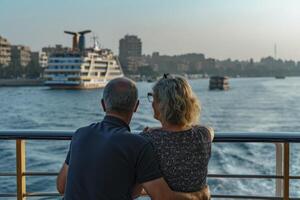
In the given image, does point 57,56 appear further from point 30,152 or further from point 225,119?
point 30,152

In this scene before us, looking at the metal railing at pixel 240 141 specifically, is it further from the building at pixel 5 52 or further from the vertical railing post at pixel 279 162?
the building at pixel 5 52

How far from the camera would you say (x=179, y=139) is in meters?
2.04

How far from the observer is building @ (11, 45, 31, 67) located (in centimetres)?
11588

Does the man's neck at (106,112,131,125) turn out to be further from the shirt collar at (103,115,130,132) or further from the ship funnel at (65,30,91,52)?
the ship funnel at (65,30,91,52)

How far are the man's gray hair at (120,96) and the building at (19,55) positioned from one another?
11447 centimetres

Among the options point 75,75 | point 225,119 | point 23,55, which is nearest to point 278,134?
point 225,119

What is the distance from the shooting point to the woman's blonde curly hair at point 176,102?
2029mm

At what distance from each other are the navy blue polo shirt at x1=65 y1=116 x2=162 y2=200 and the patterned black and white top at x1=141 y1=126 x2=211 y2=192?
0.35ft

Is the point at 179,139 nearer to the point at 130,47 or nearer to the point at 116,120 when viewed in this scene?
the point at 116,120

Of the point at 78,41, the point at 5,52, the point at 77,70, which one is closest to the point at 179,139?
the point at 77,70

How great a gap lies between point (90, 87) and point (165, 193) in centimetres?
7005

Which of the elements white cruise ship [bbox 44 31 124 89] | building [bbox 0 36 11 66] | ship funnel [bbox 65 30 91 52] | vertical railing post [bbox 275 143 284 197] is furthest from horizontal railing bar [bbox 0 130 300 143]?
building [bbox 0 36 11 66]

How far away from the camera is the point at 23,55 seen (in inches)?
4742

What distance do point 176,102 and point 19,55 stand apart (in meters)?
120
